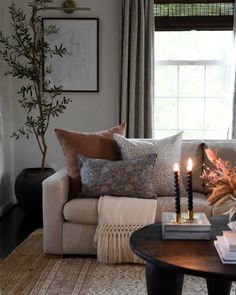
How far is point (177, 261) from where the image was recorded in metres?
1.88

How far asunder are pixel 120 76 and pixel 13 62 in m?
1.11

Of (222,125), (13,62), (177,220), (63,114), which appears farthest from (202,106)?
(177,220)

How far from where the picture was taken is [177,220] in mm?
2230

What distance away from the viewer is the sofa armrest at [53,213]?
322 centimetres

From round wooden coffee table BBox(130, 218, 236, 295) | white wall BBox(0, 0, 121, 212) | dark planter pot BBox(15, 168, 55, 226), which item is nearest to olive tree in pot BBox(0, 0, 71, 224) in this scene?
dark planter pot BBox(15, 168, 55, 226)

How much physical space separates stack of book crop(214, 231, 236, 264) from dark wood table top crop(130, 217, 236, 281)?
2 cm

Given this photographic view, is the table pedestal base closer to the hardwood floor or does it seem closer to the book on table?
the book on table

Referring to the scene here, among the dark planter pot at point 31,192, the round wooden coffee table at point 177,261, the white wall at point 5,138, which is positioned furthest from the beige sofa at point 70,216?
the white wall at point 5,138

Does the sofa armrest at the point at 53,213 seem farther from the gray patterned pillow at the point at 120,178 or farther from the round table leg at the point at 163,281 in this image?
the round table leg at the point at 163,281

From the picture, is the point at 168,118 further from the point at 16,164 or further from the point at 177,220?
the point at 177,220

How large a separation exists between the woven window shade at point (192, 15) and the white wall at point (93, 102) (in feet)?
1.54

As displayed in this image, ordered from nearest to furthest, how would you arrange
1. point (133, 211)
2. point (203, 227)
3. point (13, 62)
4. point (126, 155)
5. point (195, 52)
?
point (203, 227)
point (133, 211)
point (126, 155)
point (13, 62)
point (195, 52)

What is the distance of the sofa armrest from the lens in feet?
10.6

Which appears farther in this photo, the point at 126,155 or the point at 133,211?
the point at 126,155
